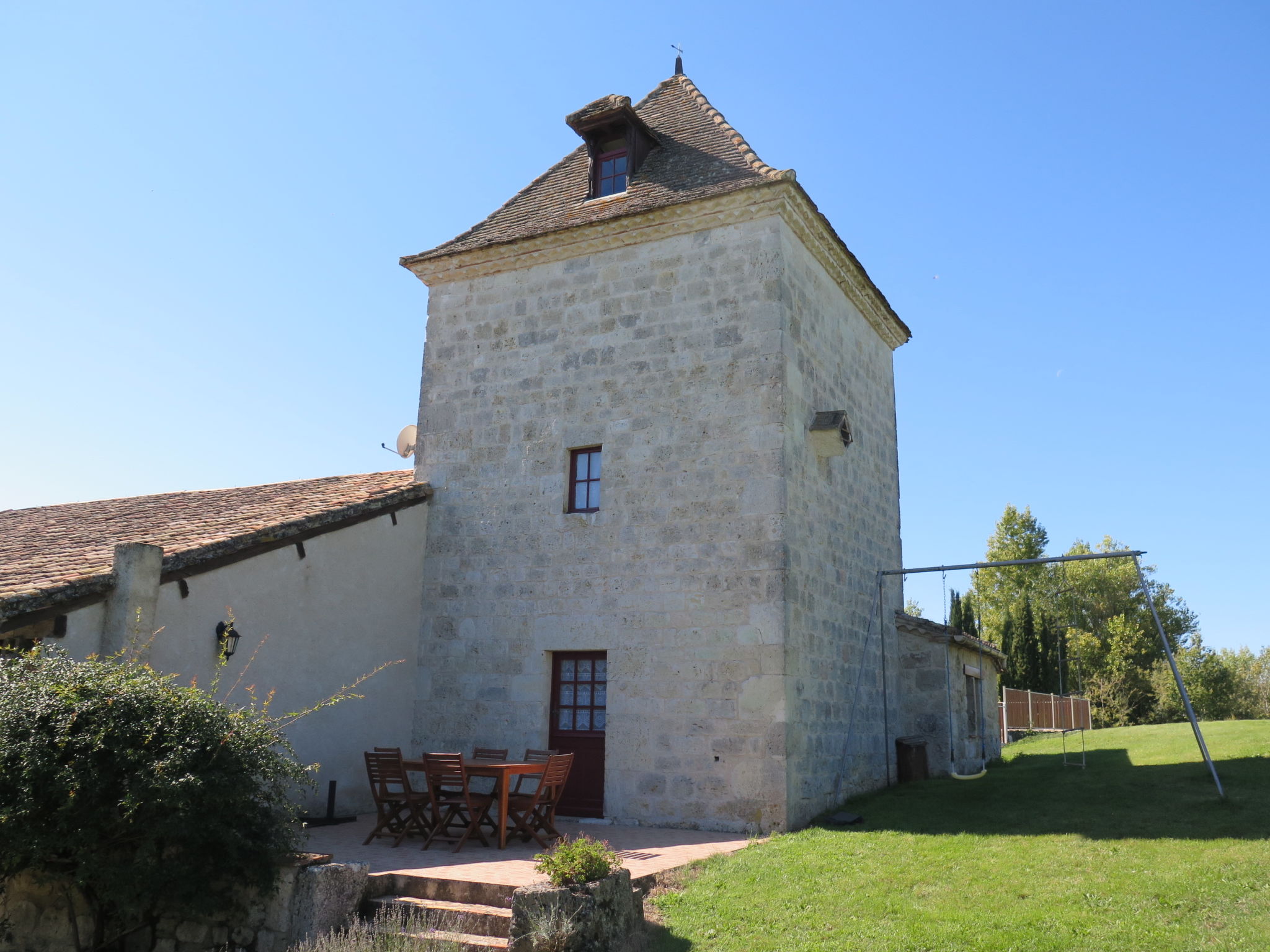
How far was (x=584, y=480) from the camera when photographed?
10.8 meters

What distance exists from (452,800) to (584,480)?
13.2 feet

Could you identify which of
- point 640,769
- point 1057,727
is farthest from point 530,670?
point 1057,727

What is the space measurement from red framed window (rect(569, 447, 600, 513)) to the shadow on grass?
4285 millimetres

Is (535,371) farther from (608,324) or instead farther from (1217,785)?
(1217,785)

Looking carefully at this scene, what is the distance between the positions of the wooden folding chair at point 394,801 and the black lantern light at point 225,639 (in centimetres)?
173

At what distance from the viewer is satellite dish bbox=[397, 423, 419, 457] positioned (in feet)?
50.9

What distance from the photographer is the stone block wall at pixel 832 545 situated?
376 inches

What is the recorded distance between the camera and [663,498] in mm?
10148

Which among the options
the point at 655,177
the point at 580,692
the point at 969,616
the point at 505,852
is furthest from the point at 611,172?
the point at 969,616

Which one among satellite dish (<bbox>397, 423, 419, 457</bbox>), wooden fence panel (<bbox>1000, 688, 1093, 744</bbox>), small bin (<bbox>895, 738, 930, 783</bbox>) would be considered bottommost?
small bin (<bbox>895, 738, 930, 783</bbox>)

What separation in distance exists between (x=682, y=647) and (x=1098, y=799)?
4362 millimetres

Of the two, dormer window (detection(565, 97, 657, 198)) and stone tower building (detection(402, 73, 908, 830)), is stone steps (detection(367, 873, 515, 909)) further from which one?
dormer window (detection(565, 97, 657, 198))

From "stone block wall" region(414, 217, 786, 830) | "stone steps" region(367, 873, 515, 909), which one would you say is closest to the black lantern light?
"stone block wall" region(414, 217, 786, 830)

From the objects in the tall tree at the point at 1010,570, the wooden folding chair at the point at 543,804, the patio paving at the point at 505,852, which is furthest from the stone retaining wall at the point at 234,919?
the tall tree at the point at 1010,570
